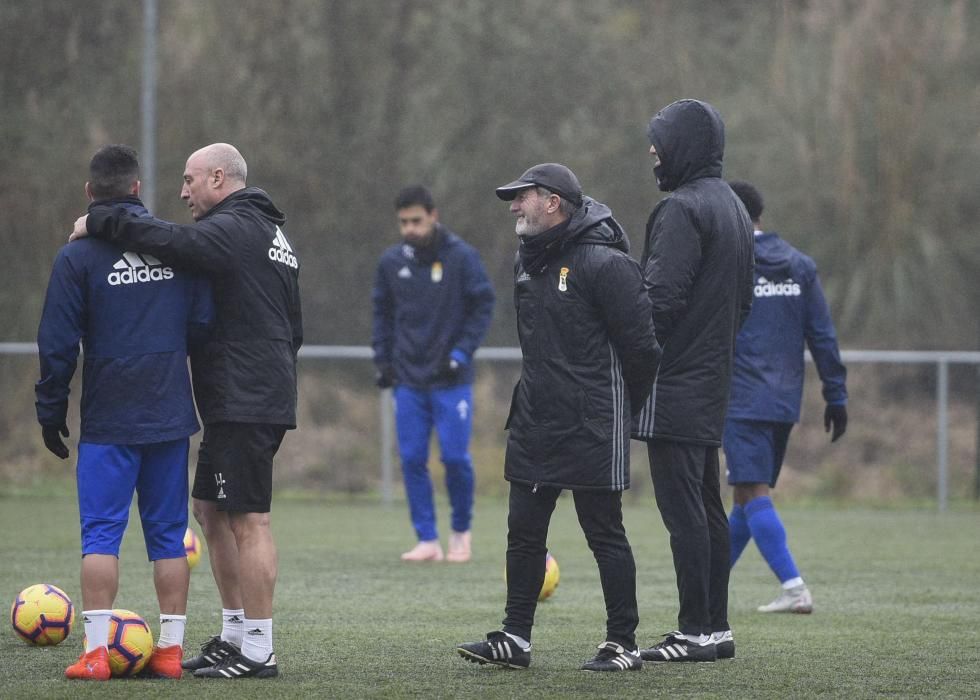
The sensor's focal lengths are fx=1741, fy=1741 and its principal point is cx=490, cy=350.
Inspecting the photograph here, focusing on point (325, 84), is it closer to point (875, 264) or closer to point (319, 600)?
point (875, 264)

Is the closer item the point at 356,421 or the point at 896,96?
the point at 356,421

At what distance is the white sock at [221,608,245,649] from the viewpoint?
644 cm

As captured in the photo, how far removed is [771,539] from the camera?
8.85 metres

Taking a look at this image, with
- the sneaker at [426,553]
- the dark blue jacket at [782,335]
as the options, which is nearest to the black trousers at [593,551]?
the dark blue jacket at [782,335]

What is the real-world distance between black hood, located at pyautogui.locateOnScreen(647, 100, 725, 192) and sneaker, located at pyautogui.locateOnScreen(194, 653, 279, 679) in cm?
245

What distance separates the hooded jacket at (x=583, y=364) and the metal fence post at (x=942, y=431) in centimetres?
1097

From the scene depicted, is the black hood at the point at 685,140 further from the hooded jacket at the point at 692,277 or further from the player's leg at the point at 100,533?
the player's leg at the point at 100,533

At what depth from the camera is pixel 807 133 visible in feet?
71.9

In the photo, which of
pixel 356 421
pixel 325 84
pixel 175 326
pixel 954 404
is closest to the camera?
pixel 175 326

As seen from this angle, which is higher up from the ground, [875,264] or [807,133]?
[807,133]

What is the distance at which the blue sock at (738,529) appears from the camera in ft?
29.9

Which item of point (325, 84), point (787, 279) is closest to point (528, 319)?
point (787, 279)

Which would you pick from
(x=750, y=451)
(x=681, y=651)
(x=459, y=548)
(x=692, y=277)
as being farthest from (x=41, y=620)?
(x=459, y=548)

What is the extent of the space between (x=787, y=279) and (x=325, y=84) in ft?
54.6
